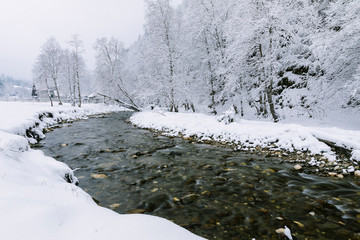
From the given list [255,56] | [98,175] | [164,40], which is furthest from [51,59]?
[98,175]

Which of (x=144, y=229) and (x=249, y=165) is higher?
(x=144, y=229)

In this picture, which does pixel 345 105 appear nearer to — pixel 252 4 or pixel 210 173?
pixel 252 4

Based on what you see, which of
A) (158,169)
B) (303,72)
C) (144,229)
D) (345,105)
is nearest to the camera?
(144,229)

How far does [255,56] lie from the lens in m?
13.7

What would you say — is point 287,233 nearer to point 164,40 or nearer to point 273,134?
point 273,134

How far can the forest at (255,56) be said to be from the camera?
9477mm

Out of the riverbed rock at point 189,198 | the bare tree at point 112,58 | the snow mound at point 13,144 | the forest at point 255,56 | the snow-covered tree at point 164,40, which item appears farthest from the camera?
the bare tree at point 112,58

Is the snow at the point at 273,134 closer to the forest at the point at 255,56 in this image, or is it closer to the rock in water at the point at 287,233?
the forest at the point at 255,56

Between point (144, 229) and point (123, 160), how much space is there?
18.9 ft

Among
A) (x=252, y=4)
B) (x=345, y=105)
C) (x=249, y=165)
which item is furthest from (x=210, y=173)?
(x=345, y=105)

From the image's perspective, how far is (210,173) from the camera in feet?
20.1

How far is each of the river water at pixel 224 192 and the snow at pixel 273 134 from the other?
4.42 ft

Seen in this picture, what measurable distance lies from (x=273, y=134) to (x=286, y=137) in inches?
22.1

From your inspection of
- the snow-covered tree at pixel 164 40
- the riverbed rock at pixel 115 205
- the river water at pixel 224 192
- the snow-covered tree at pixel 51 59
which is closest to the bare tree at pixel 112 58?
the snow-covered tree at pixel 164 40
